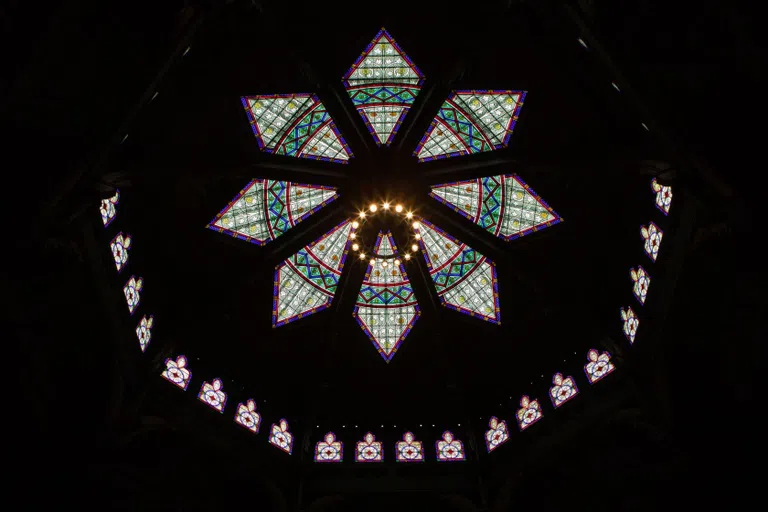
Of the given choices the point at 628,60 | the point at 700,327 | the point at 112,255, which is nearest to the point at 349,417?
the point at 112,255

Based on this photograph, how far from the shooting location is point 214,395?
18938mm

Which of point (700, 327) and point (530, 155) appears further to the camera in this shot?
point (530, 155)

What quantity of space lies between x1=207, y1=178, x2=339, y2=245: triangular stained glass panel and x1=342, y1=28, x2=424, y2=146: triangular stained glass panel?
2.65 meters

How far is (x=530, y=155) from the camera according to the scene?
18.5m

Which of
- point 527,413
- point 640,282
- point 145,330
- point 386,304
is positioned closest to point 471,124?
point 386,304

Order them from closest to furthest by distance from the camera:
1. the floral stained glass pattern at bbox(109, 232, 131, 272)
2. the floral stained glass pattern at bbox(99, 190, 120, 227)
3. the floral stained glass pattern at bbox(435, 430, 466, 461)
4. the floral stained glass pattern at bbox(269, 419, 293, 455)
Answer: the floral stained glass pattern at bbox(99, 190, 120, 227) < the floral stained glass pattern at bbox(109, 232, 131, 272) < the floral stained glass pattern at bbox(269, 419, 293, 455) < the floral stained glass pattern at bbox(435, 430, 466, 461)

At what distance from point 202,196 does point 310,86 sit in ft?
14.9

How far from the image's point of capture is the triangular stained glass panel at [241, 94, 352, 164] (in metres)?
19.9

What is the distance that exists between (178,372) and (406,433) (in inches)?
277

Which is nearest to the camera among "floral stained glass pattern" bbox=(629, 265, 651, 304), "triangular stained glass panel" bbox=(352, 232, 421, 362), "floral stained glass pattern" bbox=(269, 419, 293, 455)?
"floral stained glass pattern" bbox=(629, 265, 651, 304)

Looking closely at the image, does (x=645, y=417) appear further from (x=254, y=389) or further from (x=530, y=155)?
(x=254, y=389)

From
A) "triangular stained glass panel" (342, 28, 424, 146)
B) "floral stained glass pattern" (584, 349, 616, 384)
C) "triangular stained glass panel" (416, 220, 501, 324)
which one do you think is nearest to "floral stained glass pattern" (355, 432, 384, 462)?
"triangular stained glass panel" (416, 220, 501, 324)

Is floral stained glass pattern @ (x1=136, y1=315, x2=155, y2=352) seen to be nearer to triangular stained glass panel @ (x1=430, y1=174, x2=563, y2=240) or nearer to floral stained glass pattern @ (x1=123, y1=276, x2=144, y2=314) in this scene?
floral stained glass pattern @ (x1=123, y1=276, x2=144, y2=314)

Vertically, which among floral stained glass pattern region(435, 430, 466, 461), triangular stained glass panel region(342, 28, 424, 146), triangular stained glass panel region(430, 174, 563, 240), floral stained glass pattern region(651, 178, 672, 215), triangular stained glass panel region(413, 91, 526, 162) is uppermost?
triangular stained glass panel region(342, 28, 424, 146)
